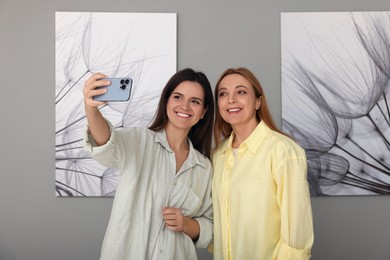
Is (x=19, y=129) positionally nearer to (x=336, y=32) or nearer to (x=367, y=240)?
(x=336, y=32)

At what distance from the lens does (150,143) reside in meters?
1.41

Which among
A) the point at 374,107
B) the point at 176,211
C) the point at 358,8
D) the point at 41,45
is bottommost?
the point at 176,211

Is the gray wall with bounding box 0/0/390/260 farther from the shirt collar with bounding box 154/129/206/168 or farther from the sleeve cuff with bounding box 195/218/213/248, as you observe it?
the sleeve cuff with bounding box 195/218/213/248

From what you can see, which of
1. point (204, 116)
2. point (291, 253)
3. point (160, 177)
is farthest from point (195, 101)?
point (291, 253)

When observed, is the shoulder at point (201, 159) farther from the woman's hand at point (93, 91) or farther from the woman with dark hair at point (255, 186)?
the woman's hand at point (93, 91)

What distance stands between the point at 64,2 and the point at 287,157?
5.99 ft

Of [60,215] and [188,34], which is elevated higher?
Answer: [188,34]

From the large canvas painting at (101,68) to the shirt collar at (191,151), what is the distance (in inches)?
27.2

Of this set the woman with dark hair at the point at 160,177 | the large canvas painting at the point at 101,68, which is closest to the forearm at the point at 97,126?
the woman with dark hair at the point at 160,177

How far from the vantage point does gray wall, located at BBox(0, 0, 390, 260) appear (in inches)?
86.3

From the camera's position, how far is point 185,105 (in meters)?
1.49

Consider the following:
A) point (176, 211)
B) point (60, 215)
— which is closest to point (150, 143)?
point (176, 211)

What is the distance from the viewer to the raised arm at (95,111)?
3.63 ft

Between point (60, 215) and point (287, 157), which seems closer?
point (287, 157)
